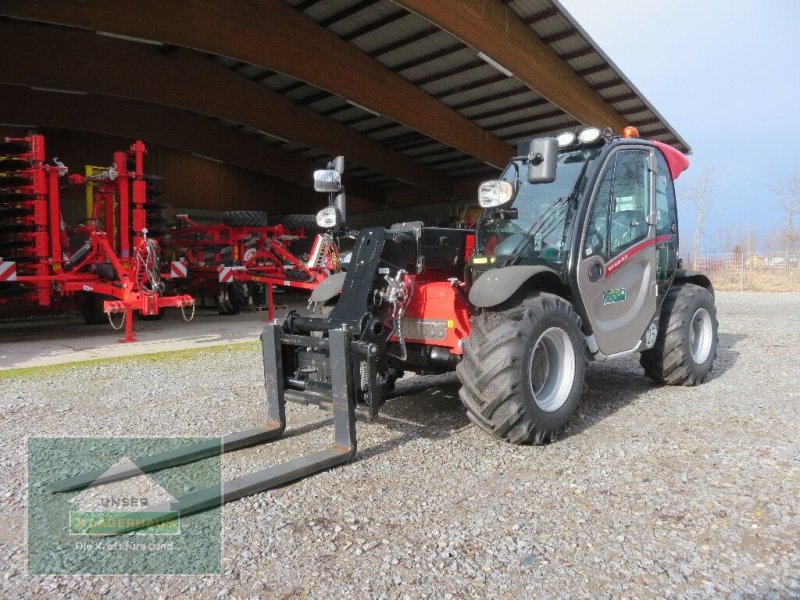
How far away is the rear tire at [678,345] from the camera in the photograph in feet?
17.9

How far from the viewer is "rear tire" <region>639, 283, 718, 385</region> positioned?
17.9ft

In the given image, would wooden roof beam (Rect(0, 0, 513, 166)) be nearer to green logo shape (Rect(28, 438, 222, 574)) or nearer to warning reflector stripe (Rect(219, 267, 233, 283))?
warning reflector stripe (Rect(219, 267, 233, 283))

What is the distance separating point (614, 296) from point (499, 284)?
1.47 m

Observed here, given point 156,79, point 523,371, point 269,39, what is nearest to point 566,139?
point 523,371

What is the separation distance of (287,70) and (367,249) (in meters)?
9.65

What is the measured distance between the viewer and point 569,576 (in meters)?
2.42

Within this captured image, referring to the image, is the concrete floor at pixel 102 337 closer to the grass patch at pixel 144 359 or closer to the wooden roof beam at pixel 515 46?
the grass patch at pixel 144 359

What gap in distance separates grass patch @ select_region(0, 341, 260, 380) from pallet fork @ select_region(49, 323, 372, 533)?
3.86 metres

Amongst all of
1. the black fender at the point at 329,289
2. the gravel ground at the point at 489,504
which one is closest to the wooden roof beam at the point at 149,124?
the gravel ground at the point at 489,504

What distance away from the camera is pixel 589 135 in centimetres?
475

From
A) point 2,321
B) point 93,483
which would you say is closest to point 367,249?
point 93,483

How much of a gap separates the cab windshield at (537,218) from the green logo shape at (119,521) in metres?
2.68

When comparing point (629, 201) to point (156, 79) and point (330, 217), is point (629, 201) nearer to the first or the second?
point (330, 217)

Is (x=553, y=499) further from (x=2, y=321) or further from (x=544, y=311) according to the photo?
(x=2, y=321)
